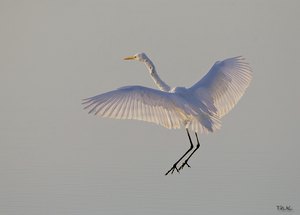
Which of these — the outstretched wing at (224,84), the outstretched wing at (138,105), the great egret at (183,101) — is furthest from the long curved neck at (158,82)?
the outstretched wing at (138,105)

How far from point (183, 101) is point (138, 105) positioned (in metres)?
0.56

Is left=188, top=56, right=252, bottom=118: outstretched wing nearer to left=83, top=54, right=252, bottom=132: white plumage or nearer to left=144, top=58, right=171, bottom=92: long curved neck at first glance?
left=83, top=54, right=252, bottom=132: white plumage

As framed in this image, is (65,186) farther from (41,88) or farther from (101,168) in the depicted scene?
(41,88)

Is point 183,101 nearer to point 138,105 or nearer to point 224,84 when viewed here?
point 138,105

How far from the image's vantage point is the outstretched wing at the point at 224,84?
1061 centimetres

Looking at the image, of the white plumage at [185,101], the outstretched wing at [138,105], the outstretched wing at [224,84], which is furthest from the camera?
the outstretched wing at [224,84]

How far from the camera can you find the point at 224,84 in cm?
1085

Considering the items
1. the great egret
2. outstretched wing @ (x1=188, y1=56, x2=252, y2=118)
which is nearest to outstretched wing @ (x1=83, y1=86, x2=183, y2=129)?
the great egret

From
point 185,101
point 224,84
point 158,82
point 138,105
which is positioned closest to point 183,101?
point 185,101

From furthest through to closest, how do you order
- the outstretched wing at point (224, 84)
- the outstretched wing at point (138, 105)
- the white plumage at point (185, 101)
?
the outstretched wing at point (224, 84), the white plumage at point (185, 101), the outstretched wing at point (138, 105)

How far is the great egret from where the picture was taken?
921 cm

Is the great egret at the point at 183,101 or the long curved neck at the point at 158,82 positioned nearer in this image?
the great egret at the point at 183,101

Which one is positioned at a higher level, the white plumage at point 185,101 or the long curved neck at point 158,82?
the long curved neck at point 158,82

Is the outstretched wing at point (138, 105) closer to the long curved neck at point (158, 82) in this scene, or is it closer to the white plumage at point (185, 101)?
the white plumage at point (185, 101)
